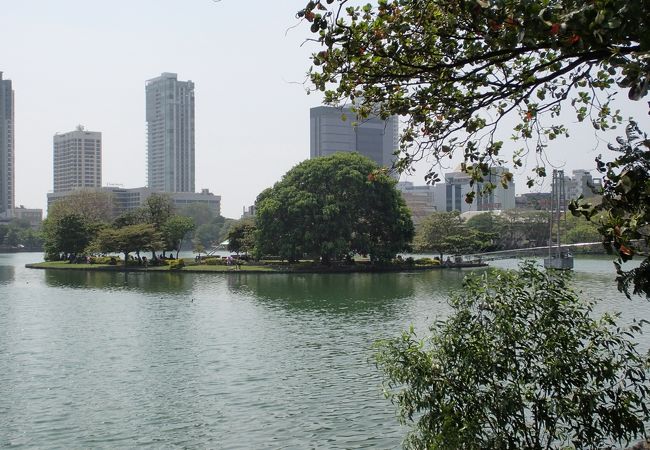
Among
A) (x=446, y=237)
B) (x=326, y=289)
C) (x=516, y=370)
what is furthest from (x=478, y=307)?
(x=446, y=237)

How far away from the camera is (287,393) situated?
14969 millimetres

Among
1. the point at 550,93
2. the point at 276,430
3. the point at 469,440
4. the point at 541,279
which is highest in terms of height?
the point at 550,93

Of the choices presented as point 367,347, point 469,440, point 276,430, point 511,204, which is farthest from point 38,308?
point 511,204

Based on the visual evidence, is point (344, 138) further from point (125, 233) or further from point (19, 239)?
point (125, 233)

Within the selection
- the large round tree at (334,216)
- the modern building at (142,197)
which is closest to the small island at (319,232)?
the large round tree at (334,216)

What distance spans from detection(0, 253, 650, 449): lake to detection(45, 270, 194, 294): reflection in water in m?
3.77

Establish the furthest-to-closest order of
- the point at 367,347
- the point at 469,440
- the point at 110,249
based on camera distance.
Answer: the point at 110,249
the point at 367,347
the point at 469,440

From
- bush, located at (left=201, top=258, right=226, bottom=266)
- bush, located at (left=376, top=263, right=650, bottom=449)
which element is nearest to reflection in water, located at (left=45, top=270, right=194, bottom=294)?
bush, located at (left=201, top=258, right=226, bottom=266)

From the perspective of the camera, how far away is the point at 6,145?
585 feet

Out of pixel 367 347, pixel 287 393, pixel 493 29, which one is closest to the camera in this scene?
pixel 493 29

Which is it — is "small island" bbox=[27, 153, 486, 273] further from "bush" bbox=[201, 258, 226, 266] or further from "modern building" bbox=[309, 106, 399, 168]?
"modern building" bbox=[309, 106, 399, 168]

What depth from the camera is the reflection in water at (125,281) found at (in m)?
40.9

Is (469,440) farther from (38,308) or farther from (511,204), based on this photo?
(511,204)

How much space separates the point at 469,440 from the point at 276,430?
216 inches
